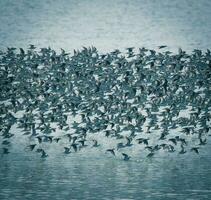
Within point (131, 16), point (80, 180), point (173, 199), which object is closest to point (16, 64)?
point (131, 16)

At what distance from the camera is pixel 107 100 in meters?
29.9

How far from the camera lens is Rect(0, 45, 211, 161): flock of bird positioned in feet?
87.6

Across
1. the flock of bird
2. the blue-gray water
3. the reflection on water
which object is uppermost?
the blue-gray water

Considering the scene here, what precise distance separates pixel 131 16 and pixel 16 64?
31.5ft

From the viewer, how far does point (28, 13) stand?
39656 millimetres

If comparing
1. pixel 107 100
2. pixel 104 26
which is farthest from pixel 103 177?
pixel 104 26

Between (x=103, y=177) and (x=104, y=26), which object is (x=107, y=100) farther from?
(x=103, y=177)

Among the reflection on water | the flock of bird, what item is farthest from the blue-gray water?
the flock of bird

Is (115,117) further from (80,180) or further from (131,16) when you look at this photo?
(131,16)

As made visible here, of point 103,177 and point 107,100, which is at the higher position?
point 107,100

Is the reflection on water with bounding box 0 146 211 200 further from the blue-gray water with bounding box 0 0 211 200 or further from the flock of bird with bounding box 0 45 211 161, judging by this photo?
the flock of bird with bounding box 0 45 211 161

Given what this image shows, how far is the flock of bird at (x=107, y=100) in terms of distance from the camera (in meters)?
26.7

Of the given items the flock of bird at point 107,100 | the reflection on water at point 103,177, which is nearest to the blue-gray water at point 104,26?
the reflection on water at point 103,177

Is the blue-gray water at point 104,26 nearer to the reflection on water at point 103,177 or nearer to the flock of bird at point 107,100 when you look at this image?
the reflection on water at point 103,177
